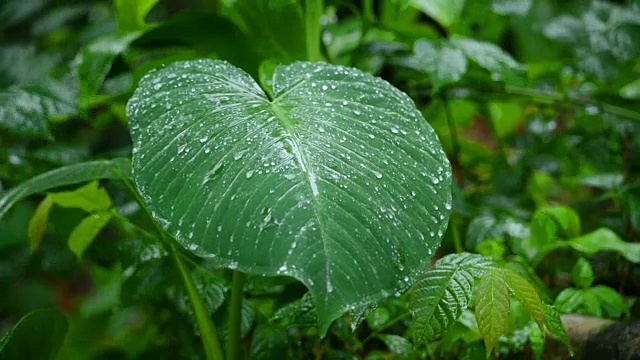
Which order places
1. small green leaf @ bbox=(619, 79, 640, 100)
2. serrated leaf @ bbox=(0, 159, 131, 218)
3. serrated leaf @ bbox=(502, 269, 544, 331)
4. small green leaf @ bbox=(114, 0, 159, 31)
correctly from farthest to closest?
small green leaf @ bbox=(619, 79, 640, 100) → small green leaf @ bbox=(114, 0, 159, 31) → serrated leaf @ bbox=(0, 159, 131, 218) → serrated leaf @ bbox=(502, 269, 544, 331)

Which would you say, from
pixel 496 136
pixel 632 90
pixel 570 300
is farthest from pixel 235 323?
pixel 632 90

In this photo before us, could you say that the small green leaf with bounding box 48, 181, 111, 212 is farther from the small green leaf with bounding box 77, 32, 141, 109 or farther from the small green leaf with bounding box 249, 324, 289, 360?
the small green leaf with bounding box 249, 324, 289, 360

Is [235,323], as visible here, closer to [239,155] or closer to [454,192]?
[239,155]

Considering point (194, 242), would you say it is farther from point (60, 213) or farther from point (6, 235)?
point (6, 235)

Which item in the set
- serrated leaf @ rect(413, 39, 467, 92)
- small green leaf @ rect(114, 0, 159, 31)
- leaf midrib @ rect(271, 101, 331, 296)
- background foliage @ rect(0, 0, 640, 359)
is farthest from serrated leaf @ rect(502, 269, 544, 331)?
small green leaf @ rect(114, 0, 159, 31)

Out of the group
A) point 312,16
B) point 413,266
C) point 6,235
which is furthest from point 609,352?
point 6,235
